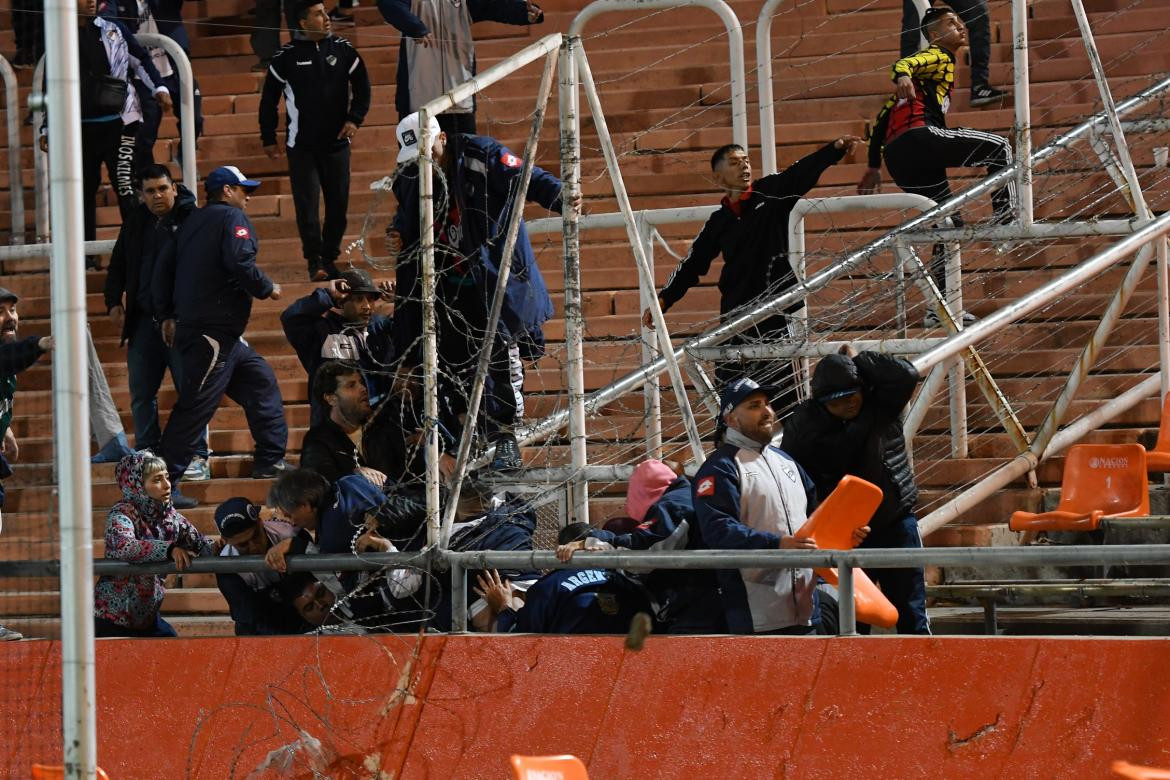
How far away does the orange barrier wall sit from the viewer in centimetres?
566

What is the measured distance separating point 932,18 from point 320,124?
395 centimetres

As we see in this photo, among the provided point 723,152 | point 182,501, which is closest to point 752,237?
point 723,152

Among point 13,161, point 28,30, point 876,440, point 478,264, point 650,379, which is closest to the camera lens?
point 876,440

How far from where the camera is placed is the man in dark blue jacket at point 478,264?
767 centimetres

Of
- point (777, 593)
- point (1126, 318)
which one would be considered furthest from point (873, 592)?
point (1126, 318)

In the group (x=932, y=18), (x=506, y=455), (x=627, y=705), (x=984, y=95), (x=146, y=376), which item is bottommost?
(x=627, y=705)

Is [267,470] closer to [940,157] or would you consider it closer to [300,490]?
[300,490]

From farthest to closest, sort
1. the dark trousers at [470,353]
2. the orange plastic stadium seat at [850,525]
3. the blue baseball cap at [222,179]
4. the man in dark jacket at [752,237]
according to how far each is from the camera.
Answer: the blue baseball cap at [222,179] < the man in dark jacket at [752,237] < the dark trousers at [470,353] < the orange plastic stadium seat at [850,525]

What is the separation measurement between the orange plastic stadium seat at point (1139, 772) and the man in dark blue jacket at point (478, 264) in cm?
323

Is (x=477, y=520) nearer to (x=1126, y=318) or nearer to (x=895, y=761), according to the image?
(x=895, y=761)

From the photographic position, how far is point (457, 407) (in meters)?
7.98

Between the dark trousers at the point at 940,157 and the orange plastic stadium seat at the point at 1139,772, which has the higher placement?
the dark trousers at the point at 940,157

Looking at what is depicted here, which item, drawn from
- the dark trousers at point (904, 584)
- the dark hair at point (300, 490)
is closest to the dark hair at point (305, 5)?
the dark hair at point (300, 490)

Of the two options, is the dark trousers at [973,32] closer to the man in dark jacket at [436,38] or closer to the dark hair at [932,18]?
the dark hair at [932,18]
